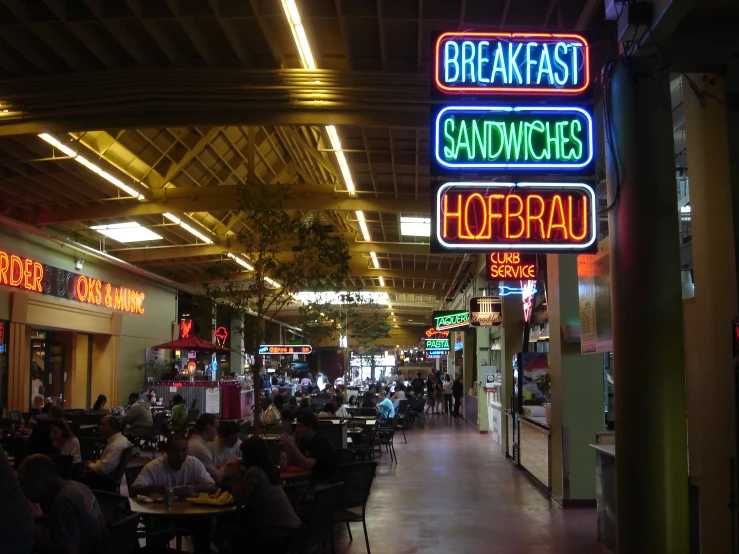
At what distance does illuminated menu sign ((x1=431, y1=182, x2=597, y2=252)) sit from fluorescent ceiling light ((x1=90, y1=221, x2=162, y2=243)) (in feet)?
52.6

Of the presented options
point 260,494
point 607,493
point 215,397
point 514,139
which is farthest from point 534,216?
point 215,397

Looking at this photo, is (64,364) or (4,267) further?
(64,364)

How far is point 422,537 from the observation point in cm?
827

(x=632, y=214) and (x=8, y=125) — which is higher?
(x=8, y=125)

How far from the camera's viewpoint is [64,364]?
2205cm

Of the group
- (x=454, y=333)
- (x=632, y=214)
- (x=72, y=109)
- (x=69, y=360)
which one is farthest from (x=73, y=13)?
(x=454, y=333)

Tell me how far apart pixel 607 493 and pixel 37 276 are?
14.6 metres

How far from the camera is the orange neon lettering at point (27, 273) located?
1747 centimetres

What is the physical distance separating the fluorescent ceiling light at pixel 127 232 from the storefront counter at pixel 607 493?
50.5 feet

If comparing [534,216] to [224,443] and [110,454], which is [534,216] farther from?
[110,454]

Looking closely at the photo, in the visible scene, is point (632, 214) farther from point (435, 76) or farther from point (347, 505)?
point (347, 505)

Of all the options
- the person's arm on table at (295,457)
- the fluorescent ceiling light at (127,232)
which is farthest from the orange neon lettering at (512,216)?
the fluorescent ceiling light at (127,232)

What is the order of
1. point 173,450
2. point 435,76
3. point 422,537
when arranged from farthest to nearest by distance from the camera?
point 422,537
point 173,450
point 435,76

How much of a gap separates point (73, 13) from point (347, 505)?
20.3 ft
